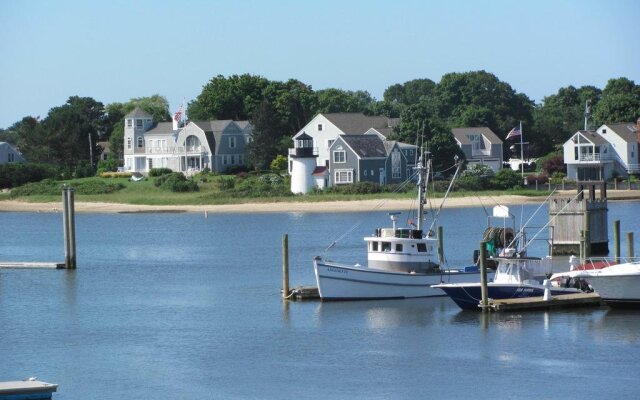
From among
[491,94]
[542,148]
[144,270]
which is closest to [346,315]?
[144,270]

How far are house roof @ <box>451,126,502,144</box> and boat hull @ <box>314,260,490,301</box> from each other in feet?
280

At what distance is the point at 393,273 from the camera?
47.2 m

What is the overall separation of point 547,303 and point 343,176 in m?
70.1

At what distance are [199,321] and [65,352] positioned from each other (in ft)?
22.2

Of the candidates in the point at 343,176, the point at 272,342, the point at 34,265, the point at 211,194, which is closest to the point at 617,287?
the point at 272,342

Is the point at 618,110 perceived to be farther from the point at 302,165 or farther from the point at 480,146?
the point at 302,165

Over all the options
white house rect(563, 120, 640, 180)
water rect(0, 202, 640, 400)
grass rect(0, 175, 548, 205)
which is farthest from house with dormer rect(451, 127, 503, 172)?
water rect(0, 202, 640, 400)

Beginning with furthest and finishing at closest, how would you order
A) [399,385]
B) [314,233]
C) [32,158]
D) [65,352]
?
[32,158] < [314,233] < [65,352] < [399,385]

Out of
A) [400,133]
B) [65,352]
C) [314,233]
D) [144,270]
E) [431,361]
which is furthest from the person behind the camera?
[400,133]

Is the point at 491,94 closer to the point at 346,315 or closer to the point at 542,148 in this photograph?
the point at 542,148

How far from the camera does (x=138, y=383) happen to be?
35.9 m

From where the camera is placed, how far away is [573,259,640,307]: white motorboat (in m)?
43.5

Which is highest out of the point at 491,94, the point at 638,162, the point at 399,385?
the point at 491,94

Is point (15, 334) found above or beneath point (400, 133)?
beneath
